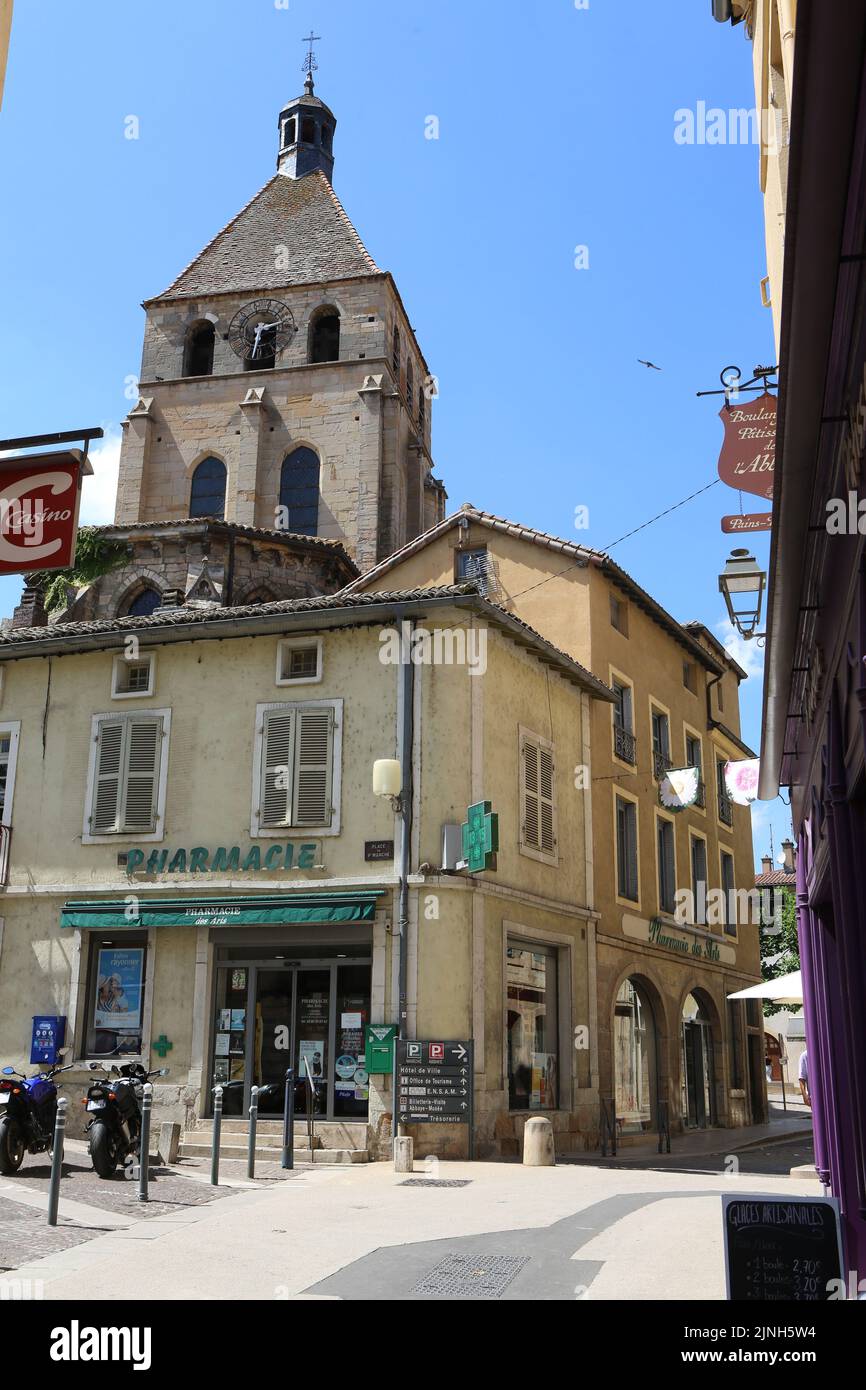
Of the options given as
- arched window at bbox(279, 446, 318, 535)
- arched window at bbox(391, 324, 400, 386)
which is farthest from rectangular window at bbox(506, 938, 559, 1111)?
arched window at bbox(391, 324, 400, 386)

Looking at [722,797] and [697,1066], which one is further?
[722,797]

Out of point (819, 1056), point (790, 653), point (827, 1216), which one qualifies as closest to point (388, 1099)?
point (819, 1056)

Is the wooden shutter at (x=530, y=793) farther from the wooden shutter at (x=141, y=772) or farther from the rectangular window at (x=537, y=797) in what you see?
the wooden shutter at (x=141, y=772)

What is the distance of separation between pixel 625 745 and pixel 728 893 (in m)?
7.98

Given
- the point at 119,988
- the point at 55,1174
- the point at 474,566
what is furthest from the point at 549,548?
the point at 55,1174

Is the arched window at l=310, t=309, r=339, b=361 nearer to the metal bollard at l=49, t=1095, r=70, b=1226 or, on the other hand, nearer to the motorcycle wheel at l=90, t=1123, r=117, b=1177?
the motorcycle wheel at l=90, t=1123, r=117, b=1177

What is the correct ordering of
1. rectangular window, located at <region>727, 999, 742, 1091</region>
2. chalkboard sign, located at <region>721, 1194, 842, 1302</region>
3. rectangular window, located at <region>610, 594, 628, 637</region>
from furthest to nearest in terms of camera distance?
1. rectangular window, located at <region>727, 999, 742, 1091</region>
2. rectangular window, located at <region>610, 594, 628, 637</region>
3. chalkboard sign, located at <region>721, 1194, 842, 1302</region>

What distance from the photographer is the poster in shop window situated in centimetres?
1762

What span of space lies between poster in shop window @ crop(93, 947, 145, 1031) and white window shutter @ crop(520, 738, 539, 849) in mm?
5798

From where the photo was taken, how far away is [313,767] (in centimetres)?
1762

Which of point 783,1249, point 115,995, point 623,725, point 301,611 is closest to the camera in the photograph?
point 783,1249

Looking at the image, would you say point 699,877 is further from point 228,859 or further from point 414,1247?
point 414,1247

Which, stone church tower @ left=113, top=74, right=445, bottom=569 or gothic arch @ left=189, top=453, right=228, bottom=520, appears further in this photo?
gothic arch @ left=189, top=453, right=228, bottom=520

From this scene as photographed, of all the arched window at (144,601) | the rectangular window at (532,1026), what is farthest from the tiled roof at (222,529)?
the rectangular window at (532,1026)
